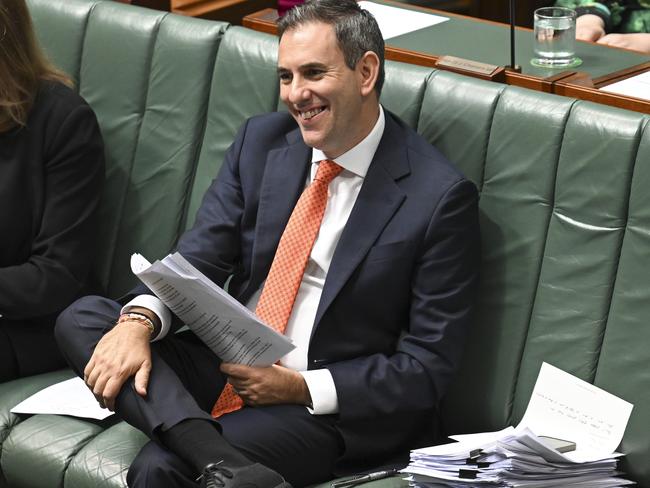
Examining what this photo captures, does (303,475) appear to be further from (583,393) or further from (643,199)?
(643,199)

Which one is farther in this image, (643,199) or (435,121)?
(435,121)

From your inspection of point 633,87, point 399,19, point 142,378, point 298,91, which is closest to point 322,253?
point 298,91

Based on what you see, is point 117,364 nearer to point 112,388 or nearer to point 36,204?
point 112,388

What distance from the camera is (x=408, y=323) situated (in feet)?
7.89

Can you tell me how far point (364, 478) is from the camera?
2.27m

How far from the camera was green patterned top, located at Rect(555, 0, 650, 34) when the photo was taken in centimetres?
353

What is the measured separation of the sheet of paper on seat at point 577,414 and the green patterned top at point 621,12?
4.93 ft

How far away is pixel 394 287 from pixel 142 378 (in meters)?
0.49

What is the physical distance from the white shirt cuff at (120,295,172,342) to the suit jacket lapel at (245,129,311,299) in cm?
18

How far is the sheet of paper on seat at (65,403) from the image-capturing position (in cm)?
253

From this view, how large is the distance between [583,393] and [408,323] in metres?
0.35

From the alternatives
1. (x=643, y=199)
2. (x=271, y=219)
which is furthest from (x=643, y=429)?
(x=271, y=219)

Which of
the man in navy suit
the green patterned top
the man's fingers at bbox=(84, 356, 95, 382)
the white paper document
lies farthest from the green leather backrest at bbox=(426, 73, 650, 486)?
the green patterned top

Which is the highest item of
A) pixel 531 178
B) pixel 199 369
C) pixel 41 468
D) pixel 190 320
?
pixel 531 178
